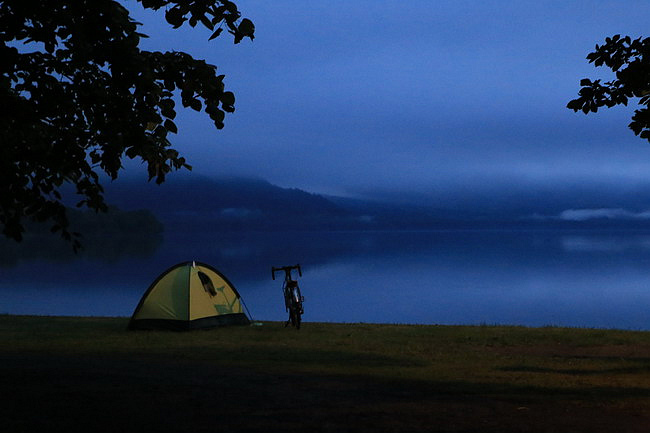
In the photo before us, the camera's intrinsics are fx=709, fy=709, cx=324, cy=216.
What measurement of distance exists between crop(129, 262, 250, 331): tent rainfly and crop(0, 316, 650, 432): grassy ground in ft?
2.77

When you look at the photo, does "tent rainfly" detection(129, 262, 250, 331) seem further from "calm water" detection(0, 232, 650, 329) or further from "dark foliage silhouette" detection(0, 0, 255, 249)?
"calm water" detection(0, 232, 650, 329)

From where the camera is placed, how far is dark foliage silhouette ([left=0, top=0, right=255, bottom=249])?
7492 mm

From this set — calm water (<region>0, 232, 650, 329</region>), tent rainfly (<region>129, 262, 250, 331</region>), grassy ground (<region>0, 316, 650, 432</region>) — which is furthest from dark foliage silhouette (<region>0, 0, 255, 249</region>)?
calm water (<region>0, 232, 650, 329</region>)

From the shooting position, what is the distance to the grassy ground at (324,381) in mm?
8914

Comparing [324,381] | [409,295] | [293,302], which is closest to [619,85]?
[324,381]

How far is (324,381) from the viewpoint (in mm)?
11586

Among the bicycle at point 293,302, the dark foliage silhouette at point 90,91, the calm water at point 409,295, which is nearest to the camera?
the dark foliage silhouette at point 90,91

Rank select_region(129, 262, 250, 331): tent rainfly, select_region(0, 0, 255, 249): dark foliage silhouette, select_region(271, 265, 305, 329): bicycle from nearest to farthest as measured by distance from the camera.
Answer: select_region(0, 0, 255, 249): dark foliage silhouette → select_region(129, 262, 250, 331): tent rainfly → select_region(271, 265, 305, 329): bicycle

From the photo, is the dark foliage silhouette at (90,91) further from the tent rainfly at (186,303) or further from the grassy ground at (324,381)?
the tent rainfly at (186,303)

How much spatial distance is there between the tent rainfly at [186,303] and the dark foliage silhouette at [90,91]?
9.00 meters

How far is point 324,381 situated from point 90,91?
5.77 m

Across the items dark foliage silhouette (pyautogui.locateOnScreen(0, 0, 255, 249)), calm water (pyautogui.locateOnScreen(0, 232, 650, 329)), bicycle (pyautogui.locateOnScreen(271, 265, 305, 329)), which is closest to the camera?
dark foliage silhouette (pyautogui.locateOnScreen(0, 0, 255, 249))

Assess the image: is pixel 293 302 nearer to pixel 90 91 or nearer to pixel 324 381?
pixel 324 381

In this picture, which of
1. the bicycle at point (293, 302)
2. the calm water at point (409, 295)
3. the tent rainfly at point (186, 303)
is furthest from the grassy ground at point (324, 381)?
the calm water at point (409, 295)
